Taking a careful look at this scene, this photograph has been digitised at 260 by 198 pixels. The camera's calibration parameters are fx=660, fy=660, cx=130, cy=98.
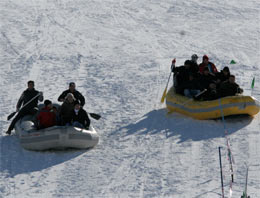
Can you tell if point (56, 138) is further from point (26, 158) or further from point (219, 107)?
point (219, 107)

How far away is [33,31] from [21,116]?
27.7 feet

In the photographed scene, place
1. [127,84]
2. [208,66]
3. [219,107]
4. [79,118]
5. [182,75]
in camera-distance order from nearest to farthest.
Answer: [79,118] < [219,107] < [182,75] < [208,66] < [127,84]

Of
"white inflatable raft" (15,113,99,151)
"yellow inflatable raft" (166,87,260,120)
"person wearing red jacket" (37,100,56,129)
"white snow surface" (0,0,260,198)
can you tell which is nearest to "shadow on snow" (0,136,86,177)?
"white snow surface" (0,0,260,198)

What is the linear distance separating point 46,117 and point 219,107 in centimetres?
352

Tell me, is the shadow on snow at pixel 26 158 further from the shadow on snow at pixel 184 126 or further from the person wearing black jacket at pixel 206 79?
the person wearing black jacket at pixel 206 79

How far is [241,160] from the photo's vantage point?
38.7ft

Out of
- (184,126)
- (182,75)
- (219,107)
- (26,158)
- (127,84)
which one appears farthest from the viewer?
(127,84)

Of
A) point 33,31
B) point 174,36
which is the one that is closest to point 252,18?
point 174,36

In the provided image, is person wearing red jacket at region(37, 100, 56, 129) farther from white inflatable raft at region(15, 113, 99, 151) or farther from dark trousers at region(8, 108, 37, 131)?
dark trousers at region(8, 108, 37, 131)

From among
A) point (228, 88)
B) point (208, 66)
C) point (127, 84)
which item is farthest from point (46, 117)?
point (127, 84)

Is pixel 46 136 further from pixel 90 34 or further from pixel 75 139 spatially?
pixel 90 34

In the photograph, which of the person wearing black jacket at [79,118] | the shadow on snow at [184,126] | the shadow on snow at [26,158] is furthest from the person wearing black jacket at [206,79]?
the shadow on snow at [26,158]

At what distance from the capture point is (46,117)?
1221 cm

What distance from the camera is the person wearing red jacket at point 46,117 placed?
12203 mm
